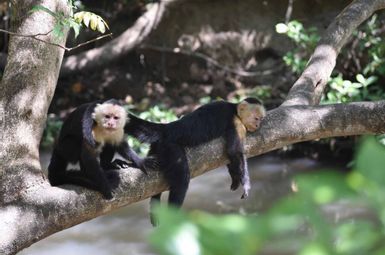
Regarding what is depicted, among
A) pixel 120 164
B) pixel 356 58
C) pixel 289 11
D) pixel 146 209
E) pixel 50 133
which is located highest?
pixel 120 164

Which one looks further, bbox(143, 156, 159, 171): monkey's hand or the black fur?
bbox(143, 156, 159, 171): monkey's hand

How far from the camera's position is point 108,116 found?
2895 millimetres

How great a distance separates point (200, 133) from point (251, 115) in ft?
1.14

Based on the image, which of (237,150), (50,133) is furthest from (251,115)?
(50,133)

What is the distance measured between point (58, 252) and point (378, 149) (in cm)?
475

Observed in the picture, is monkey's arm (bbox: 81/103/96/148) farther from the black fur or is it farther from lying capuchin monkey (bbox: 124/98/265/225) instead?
lying capuchin monkey (bbox: 124/98/265/225)

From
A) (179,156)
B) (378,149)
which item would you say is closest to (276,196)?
(179,156)

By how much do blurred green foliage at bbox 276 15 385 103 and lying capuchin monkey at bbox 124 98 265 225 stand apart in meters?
2.04

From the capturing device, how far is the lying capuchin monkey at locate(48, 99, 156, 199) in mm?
2695

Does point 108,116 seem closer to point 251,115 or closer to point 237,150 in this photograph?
point 237,150

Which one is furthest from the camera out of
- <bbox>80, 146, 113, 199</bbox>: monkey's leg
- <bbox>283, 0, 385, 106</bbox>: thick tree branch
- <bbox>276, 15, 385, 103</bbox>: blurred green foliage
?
<bbox>276, 15, 385, 103</bbox>: blurred green foliage

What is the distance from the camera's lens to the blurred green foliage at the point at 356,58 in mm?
5227

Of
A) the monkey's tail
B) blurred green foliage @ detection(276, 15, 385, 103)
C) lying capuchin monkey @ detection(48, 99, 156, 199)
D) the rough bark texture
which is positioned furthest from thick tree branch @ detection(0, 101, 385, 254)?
blurred green foliage @ detection(276, 15, 385, 103)

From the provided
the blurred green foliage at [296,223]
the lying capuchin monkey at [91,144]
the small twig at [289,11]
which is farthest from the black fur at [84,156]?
the small twig at [289,11]
